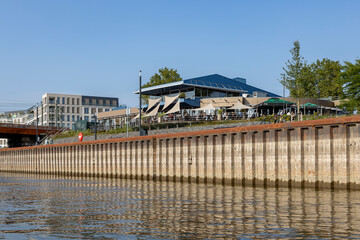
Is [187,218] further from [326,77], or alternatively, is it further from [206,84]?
[326,77]

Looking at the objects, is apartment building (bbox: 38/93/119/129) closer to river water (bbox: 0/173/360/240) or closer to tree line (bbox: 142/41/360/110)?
tree line (bbox: 142/41/360/110)

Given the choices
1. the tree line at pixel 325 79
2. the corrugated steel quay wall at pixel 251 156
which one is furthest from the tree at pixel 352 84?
the corrugated steel quay wall at pixel 251 156

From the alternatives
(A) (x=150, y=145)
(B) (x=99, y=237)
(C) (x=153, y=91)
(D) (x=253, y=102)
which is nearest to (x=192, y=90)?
(C) (x=153, y=91)

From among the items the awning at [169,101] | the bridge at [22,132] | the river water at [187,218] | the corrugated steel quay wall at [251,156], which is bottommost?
the river water at [187,218]

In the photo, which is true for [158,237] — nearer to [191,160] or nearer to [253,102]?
[191,160]

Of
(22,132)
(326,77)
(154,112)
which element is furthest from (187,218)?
(22,132)

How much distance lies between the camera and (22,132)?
10338cm

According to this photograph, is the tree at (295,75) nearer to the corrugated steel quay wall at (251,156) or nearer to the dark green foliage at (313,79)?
the dark green foliage at (313,79)

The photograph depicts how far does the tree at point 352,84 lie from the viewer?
54.0 metres

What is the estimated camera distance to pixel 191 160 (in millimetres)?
35531

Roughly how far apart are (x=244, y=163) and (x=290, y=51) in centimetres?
4418

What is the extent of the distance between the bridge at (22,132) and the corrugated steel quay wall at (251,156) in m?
57.8

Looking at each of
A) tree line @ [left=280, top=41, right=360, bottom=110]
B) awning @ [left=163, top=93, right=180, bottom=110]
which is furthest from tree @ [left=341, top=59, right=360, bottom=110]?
awning @ [left=163, top=93, right=180, bottom=110]

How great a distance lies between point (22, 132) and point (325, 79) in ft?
217
